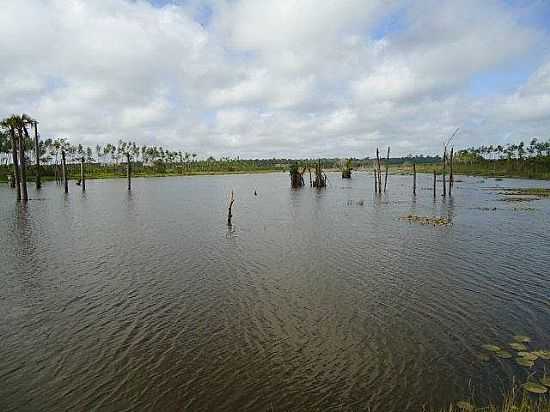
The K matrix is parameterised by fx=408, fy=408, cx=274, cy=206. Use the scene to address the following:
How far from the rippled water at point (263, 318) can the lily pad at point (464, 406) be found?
36 cm

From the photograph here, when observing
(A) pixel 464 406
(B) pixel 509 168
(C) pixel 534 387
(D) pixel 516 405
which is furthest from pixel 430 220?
(B) pixel 509 168

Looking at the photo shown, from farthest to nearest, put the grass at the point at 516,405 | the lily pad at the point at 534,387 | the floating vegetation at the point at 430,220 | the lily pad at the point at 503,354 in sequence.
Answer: the floating vegetation at the point at 430,220
the lily pad at the point at 503,354
the lily pad at the point at 534,387
the grass at the point at 516,405

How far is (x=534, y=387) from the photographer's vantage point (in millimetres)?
9516

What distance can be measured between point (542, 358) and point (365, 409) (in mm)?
5601

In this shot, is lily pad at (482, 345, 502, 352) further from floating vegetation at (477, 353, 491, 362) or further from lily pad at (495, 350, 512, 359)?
floating vegetation at (477, 353, 491, 362)

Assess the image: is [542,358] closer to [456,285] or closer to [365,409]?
[365,409]

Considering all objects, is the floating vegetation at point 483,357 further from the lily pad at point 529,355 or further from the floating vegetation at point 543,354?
the floating vegetation at point 543,354

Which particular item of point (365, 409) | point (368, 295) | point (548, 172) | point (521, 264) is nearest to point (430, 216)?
point (521, 264)

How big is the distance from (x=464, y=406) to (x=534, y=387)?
1955 mm

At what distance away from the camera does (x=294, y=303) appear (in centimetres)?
1563

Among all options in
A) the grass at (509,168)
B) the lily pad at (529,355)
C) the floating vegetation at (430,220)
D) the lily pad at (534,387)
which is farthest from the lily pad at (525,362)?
the grass at (509,168)

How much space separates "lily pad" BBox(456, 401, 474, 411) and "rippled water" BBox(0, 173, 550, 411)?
362 mm

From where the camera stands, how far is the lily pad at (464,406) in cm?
885

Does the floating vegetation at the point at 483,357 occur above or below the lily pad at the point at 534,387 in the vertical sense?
below
